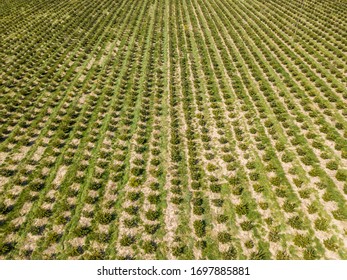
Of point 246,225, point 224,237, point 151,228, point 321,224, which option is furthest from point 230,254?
point 321,224

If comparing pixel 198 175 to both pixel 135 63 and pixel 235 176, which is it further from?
pixel 135 63

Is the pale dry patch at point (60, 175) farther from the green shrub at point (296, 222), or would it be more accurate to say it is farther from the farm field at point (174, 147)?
the green shrub at point (296, 222)

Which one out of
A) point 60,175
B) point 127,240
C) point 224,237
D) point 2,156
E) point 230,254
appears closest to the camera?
point 230,254

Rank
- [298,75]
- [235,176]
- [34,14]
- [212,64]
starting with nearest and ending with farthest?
[235,176] → [298,75] → [212,64] → [34,14]

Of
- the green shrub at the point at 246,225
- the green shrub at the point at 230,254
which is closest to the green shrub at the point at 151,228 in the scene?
the green shrub at the point at 230,254

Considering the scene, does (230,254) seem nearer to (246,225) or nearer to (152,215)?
(246,225)

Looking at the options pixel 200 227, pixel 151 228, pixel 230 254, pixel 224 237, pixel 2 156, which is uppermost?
pixel 2 156
